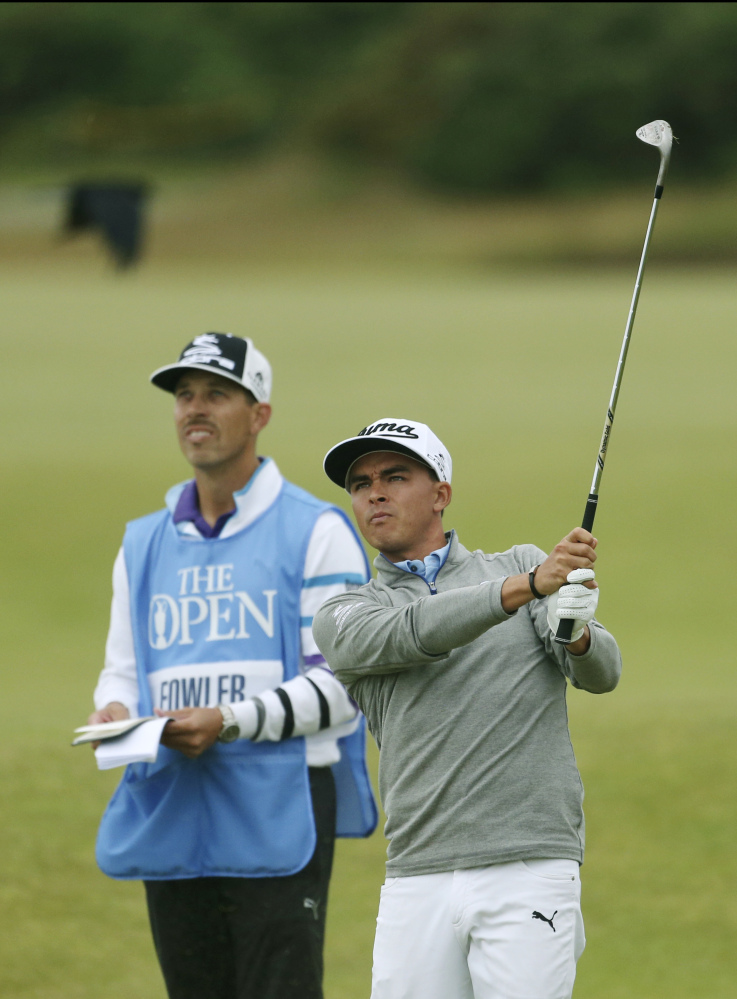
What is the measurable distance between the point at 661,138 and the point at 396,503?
0.90m

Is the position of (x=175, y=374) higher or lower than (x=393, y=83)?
lower

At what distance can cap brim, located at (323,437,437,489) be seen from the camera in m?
2.85

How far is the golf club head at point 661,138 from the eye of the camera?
2799 millimetres

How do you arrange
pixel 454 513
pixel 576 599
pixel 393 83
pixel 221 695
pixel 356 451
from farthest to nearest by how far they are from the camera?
pixel 393 83
pixel 454 513
pixel 221 695
pixel 356 451
pixel 576 599

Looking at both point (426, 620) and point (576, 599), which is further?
point (426, 620)

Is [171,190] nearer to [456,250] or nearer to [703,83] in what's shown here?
[456,250]

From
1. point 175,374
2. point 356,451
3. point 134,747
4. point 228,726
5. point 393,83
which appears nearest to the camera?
point 356,451

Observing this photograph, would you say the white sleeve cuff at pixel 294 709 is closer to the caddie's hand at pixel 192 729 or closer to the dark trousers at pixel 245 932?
the caddie's hand at pixel 192 729

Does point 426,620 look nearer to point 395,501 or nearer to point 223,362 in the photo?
point 395,501

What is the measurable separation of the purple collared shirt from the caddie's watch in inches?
19.2

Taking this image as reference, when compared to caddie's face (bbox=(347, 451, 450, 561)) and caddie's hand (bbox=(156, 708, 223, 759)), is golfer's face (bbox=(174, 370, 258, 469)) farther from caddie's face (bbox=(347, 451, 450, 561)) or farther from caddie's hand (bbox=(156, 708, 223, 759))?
caddie's face (bbox=(347, 451, 450, 561))

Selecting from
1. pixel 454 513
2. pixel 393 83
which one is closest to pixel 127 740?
pixel 454 513

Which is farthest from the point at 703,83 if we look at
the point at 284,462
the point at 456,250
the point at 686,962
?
the point at 686,962

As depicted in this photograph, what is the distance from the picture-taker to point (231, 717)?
11.1 ft
